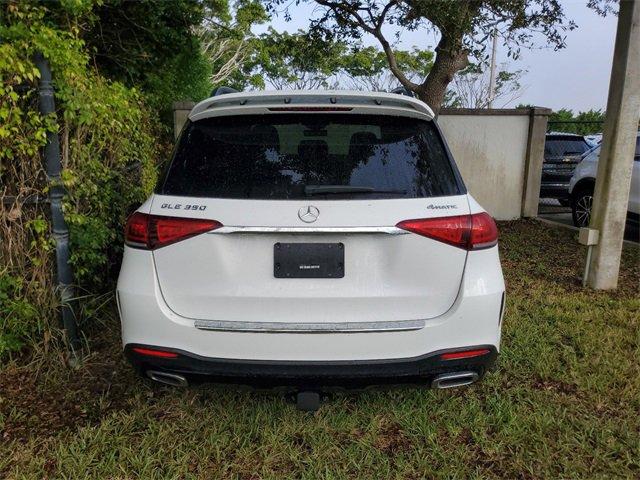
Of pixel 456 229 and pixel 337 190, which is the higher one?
pixel 337 190

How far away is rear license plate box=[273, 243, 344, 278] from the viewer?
7.01 feet

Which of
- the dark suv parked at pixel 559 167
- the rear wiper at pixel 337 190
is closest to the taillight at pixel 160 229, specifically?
the rear wiper at pixel 337 190

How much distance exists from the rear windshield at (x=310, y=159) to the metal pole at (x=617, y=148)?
2942 millimetres

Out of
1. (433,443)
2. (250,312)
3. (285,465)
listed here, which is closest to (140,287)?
(250,312)

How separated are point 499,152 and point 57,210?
6.77 metres

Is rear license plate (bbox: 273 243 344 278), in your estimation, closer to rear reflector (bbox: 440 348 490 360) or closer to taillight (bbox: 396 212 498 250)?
taillight (bbox: 396 212 498 250)

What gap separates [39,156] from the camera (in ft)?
10.1

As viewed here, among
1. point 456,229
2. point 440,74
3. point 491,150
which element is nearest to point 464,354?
point 456,229

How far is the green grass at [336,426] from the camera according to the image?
239cm

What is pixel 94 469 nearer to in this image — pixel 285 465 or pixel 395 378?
pixel 285 465

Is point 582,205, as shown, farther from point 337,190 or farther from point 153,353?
point 153,353

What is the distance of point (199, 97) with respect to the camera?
30.1 ft

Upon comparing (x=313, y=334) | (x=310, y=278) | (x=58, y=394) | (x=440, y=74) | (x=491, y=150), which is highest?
(x=440, y=74)

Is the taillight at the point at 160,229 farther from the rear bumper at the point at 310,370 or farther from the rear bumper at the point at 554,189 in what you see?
the rear bumper at the point at 554,189
